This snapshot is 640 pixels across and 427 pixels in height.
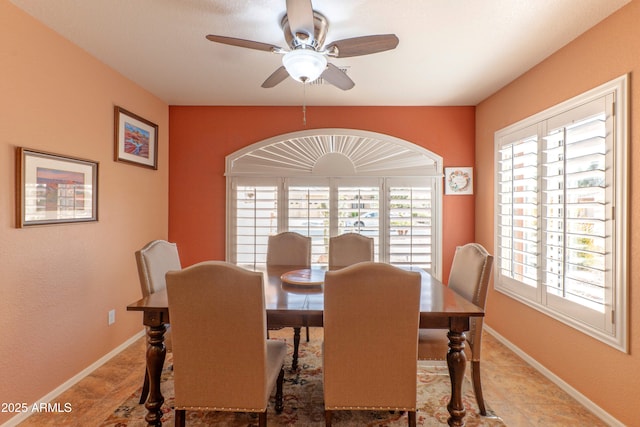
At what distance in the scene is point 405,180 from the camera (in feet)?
12.1

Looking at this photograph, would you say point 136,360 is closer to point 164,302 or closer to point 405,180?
point 164,302

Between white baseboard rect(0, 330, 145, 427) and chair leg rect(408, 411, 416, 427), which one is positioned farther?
white baseboard rect(0, 330, 145, 427)

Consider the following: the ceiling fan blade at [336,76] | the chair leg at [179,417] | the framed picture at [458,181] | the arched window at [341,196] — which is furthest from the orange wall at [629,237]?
the chair leg at [179,417]

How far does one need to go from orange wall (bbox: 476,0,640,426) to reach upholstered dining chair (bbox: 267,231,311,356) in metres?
2.01

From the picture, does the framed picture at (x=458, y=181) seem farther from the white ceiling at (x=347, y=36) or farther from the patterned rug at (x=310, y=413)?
the patterned rug at (x=310, y=413)

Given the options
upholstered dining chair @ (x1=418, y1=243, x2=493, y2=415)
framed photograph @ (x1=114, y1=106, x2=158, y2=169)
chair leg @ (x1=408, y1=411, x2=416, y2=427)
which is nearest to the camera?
chair leg @ (x1=408, y1=411, x2=416, y2=427)

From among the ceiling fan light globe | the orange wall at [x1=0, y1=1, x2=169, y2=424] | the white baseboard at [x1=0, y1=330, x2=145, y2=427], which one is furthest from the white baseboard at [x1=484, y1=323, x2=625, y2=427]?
the white baseboard at [x1=0, y1=330, x2=145, y2=427]

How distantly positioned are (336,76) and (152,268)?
182cm

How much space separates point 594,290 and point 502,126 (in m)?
1.76

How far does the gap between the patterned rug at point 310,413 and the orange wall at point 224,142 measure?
1688 mm

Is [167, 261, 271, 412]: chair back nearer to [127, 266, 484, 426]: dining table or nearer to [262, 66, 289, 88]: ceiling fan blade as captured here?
[127, 266, 484, 426]: dining table

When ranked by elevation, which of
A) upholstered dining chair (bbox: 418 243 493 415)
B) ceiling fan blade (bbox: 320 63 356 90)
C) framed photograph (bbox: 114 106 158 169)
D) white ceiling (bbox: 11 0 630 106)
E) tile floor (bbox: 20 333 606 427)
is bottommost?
tile floor (bbox: 20 333 606 427)

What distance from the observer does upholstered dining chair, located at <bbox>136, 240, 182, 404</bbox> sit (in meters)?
2.04

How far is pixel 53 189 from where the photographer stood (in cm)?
218
